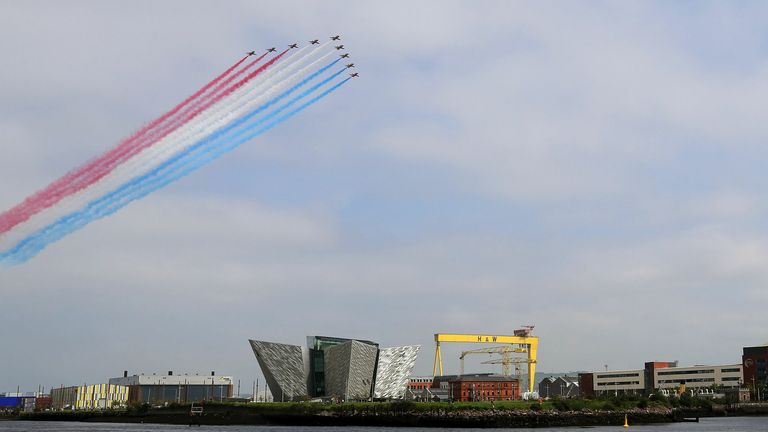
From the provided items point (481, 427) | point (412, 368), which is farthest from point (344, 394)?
point (481, 427)

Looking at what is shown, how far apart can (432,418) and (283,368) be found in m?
50.3

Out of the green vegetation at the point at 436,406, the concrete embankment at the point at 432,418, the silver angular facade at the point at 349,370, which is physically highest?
the silver angular facade at the point at 349,370

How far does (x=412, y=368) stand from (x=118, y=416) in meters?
67.4

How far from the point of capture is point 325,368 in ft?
591

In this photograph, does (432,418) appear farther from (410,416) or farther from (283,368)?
(283,368)

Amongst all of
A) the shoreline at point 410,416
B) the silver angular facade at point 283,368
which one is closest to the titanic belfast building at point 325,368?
the silver angular facade at point 283,368

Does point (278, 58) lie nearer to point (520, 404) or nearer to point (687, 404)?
point (520, 404)

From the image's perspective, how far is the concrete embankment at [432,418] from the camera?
13300 cm

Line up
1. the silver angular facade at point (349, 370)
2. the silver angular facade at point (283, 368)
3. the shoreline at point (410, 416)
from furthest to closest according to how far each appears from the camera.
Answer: the silver angular facade at point (349, 370) < the silver angular facade at point (283, 368) < the shoreline at point (410, 416)

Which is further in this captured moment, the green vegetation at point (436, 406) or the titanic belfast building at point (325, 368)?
the titanic belfast building at point (325, 368)

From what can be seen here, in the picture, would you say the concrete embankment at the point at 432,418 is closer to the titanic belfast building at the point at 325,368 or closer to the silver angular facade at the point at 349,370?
the titanic belfast building at the point at 325,368

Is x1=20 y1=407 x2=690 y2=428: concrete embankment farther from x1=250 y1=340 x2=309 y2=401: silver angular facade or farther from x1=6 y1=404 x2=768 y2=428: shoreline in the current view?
x1=250 y1=340 x2=309 y2=401: silver angular facade

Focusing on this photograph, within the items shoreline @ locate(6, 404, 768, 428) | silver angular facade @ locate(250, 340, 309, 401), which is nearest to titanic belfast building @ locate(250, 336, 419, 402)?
silver angular facade @ locate(250, 340, 309, 401)

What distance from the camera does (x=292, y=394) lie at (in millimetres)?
176375
